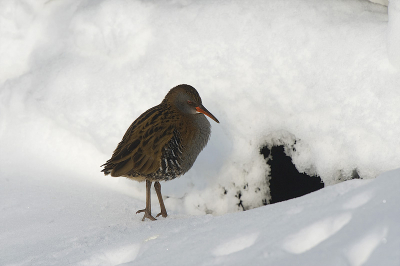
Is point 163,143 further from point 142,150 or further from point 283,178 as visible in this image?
point 283,178

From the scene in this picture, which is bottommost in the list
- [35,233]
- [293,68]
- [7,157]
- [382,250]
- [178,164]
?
[382,250]

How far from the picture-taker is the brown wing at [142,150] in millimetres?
3316

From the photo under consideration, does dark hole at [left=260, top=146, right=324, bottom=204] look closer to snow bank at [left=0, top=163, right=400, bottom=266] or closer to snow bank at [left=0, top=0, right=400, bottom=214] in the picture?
snow bank at [left=0, top=0, right=400, bottom=214]

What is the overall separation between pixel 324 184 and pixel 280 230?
1581 millimetres

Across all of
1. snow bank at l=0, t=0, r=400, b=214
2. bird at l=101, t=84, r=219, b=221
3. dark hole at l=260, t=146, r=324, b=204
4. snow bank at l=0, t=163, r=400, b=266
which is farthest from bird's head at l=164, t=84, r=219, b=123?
snow bank at l=0, t=163, r=400, b=266

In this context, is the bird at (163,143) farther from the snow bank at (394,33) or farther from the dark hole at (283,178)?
the snow bank at (394,33)

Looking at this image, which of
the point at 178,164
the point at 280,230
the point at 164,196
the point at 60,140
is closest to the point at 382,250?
the point at 280,230

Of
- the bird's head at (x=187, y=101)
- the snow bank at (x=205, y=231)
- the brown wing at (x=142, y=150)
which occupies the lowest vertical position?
the snow bank at (x=205, y=231)

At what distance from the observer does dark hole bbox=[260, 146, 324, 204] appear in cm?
383

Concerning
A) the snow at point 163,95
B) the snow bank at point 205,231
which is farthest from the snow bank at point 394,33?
the snow bank at point 205,231

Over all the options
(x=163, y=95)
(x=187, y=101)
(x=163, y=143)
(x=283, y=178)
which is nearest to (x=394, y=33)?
(x=283, y=178)

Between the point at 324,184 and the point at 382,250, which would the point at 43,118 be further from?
the point at 382,250

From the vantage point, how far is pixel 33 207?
11.4ft

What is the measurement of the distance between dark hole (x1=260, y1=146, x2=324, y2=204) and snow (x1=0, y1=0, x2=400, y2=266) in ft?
0.24
